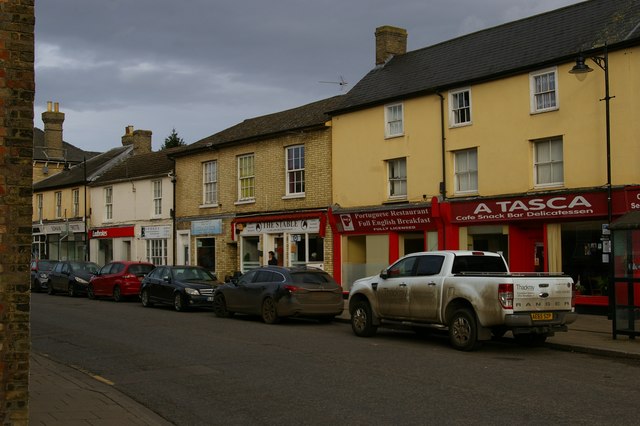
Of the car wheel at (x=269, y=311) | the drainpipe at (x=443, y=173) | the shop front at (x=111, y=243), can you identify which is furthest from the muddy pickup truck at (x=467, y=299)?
the shop front at (x=111, y=243)

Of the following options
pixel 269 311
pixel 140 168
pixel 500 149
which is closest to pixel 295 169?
pixel 500 149

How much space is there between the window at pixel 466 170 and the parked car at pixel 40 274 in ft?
69.8

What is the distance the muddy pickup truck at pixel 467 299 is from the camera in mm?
12539

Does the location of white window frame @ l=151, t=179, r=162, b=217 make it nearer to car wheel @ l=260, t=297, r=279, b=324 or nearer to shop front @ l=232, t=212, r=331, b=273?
shop front @ l=232, t=212, r=331, b=273

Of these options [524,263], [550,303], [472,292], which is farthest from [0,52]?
[524,263]

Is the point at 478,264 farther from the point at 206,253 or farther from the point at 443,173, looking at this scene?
the point at 206,253

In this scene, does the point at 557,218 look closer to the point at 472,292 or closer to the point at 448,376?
the point at 472,292

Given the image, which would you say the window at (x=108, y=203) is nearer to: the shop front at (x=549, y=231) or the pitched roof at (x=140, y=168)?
the pitched roof at (x=140, y=168)

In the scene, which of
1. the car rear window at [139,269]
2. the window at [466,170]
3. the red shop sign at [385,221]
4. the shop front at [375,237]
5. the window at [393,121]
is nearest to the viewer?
the window at [466,170]

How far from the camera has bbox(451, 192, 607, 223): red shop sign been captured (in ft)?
60.3

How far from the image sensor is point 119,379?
10.6 m

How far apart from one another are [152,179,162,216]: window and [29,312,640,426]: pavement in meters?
23.5

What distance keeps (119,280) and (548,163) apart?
54.5 feet

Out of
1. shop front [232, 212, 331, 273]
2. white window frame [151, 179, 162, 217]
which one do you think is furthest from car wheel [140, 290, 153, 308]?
white window frame [151, 179, 162, 217]
